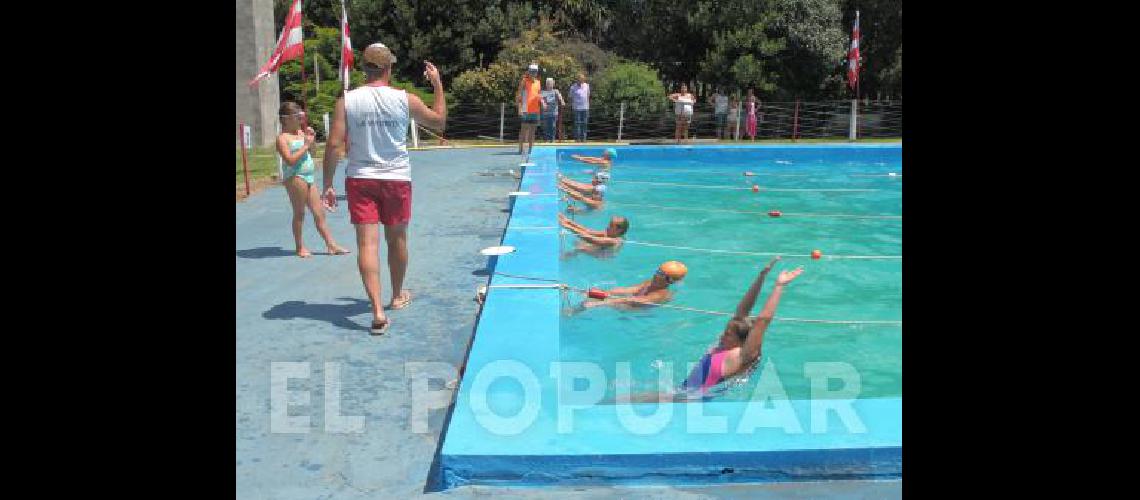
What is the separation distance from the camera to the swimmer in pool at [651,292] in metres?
6.94

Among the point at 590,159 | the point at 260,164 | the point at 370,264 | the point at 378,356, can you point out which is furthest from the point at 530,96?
the point at 378,356

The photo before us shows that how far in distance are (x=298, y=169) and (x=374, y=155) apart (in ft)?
8.32

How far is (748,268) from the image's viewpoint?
985 cm

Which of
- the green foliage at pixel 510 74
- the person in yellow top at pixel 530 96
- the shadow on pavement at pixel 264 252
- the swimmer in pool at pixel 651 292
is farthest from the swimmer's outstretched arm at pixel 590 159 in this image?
the swimmer in pool at pixel 651 292

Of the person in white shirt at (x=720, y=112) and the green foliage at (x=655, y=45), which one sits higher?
the green foliage at (x=655, y=45)

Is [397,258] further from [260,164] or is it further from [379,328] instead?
[260,164]

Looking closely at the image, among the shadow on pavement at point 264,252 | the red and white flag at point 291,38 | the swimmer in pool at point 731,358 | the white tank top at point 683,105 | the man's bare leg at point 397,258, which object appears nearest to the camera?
the swimmer in pool at point 731,358

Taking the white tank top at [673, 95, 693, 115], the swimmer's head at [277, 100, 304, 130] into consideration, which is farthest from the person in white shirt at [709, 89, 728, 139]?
the swimmer's head at [277, 100, 304, 130]

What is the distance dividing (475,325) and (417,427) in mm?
1566

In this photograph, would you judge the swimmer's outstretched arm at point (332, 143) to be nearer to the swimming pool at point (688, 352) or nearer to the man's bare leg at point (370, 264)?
the man's bare leg at point (370, 264)

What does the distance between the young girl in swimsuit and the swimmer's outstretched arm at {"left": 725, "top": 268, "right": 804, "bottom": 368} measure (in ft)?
12.6

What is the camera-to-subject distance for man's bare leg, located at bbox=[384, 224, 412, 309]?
541 cm

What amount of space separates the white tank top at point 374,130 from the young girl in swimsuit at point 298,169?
232cm
